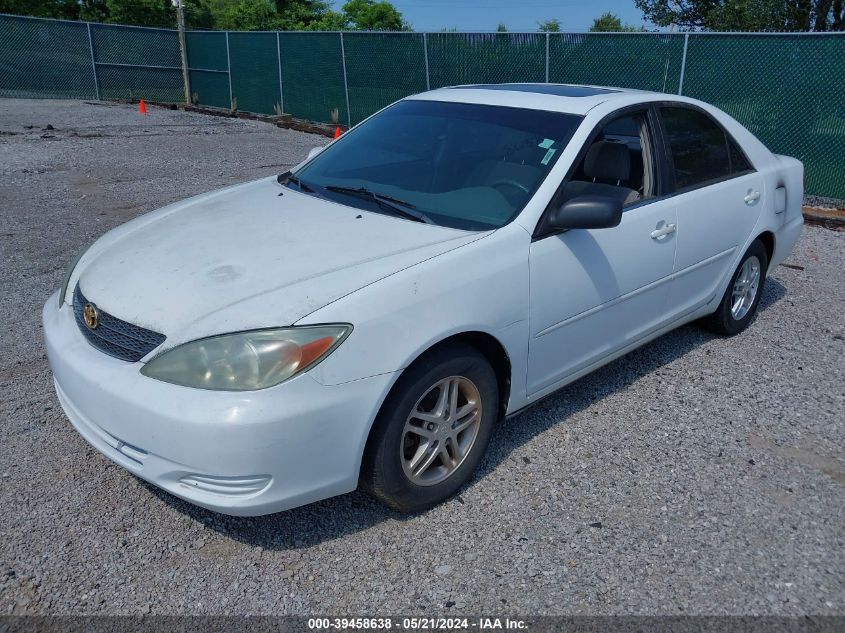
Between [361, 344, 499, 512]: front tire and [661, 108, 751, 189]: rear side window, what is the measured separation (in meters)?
1.91

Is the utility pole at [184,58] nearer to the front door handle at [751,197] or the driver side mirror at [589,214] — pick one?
the front door handle at [751,197]

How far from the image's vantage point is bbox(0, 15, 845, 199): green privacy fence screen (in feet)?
31.2

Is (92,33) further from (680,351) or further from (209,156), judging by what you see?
(680,351)

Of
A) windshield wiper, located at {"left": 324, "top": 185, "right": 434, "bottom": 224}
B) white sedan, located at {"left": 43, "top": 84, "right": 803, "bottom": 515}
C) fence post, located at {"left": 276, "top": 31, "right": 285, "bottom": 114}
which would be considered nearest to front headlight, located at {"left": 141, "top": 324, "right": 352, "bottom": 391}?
white sedan, located at {"left": 43, "top": 84, "right": 803, "bottom": 515}

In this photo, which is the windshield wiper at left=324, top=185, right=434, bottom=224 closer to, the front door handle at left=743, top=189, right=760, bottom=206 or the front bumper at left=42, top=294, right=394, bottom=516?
the front bumper at left=42, top=294, right=394, bottom=516

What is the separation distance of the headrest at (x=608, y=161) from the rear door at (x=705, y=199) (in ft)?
1.21

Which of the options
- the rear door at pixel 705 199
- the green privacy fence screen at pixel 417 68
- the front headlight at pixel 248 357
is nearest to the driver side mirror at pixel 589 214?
the rear door at pixel 705 199

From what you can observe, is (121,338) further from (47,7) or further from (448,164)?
(47,7)

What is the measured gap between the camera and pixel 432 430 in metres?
3.08

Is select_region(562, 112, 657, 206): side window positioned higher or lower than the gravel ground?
higher

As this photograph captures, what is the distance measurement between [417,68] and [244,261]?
1261cm

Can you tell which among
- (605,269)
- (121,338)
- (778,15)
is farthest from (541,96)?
(778,15)

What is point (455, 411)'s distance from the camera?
3.14 meters

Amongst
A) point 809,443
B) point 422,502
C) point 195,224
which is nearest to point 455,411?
point 422,502
